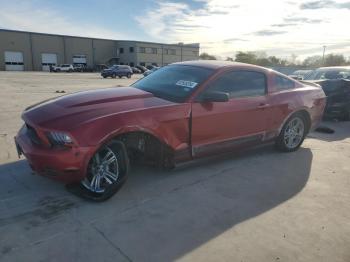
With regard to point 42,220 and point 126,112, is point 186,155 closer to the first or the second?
point 126,112

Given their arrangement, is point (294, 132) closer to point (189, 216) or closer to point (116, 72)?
point (189, 216)

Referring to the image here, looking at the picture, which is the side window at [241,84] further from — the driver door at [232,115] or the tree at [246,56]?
the tree at [246,56]

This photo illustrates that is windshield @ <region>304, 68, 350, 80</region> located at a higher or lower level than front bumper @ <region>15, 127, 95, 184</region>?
higher

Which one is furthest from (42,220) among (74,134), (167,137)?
(167,137)

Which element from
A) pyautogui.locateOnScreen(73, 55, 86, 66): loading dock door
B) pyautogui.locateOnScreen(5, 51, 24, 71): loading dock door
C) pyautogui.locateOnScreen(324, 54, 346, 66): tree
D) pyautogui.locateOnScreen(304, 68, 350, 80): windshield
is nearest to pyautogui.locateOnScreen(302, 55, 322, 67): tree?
pyautogui.locateOnScreen(324, 54, 346, 66): tree

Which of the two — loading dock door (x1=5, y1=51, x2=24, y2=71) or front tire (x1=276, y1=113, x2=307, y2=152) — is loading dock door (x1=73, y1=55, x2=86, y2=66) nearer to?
loading dock door (x1=5, y1=51, x2=24, y2=71)

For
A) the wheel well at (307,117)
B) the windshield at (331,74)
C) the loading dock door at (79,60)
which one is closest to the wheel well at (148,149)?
the wheel well at (307,117)

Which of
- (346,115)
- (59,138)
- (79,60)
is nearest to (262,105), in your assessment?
(59,138)

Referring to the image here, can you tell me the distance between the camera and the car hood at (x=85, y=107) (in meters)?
3.67

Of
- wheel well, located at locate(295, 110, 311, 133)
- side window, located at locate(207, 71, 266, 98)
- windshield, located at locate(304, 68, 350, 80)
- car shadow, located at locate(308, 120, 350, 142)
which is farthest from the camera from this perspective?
windshield, located at locate(304, 68, 350, 80)

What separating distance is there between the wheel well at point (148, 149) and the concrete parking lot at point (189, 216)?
12.0 inches

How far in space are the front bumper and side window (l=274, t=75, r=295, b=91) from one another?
3514 mm

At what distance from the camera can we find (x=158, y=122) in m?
4.11

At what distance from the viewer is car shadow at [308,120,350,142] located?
7.50 metres
